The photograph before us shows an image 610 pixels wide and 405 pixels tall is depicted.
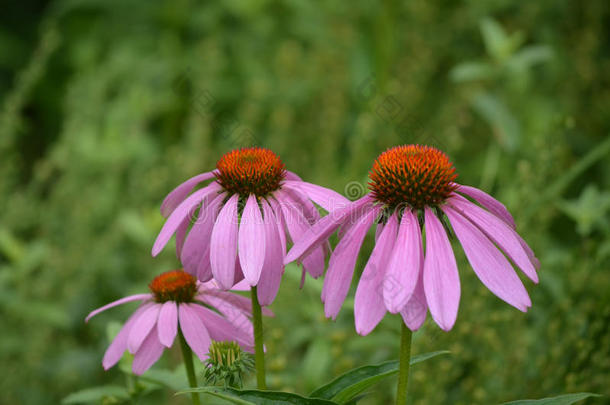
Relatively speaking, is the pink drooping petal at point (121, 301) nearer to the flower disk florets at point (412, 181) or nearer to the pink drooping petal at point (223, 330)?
the pink drooping petal at point (223, 330)

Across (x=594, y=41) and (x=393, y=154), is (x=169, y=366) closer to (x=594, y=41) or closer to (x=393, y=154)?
(x=393, y=154)

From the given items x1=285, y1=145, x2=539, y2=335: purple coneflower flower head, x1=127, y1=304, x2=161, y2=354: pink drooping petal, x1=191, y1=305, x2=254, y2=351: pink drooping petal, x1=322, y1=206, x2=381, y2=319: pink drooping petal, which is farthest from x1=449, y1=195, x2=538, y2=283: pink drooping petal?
x1=127, y1=304, x2=161, y2=354: pink drooping petal

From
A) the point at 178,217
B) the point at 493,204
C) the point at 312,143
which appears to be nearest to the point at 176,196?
the point at 178,217

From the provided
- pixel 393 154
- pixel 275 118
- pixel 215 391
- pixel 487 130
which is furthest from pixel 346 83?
pixel 215 391

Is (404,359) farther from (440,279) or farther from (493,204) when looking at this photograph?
(493,204)

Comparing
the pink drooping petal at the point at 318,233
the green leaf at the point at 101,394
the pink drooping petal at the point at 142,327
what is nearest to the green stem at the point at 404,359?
the pink drooping petal at the point at 318,233

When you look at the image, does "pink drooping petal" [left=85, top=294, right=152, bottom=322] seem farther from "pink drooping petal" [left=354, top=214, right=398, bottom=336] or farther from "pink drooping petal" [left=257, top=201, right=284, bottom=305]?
"pink drooping petal" [left=354, top=214, right=398, bottom=336]
